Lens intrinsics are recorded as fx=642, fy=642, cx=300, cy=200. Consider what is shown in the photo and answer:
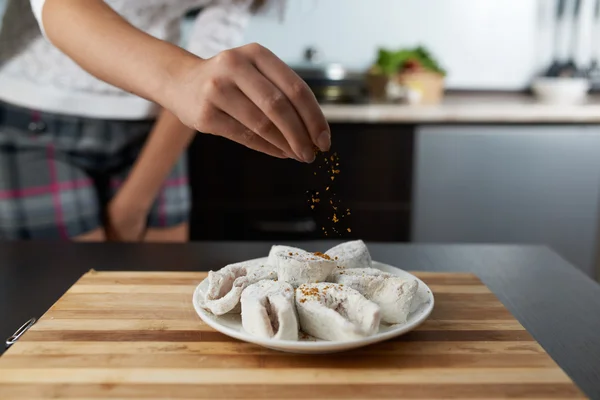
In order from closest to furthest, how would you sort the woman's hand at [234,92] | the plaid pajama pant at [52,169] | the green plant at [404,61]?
the woman's hand at [234,92] → the plaid pajama pant at [52,169] → the green plant at [404,61]

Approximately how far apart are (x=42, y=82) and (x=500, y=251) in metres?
1.08

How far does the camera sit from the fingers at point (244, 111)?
737mm

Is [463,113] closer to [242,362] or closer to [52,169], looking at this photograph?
[52,169]

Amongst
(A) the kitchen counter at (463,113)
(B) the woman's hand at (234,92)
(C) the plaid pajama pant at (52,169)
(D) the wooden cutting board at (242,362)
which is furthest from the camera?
(A) the kitchen counter at (463,113)

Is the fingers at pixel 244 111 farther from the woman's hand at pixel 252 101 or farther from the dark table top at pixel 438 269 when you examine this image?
the dark table top at pixel 438 269

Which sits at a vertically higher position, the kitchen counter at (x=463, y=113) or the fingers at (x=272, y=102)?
the fingers at (x=272, y=102)

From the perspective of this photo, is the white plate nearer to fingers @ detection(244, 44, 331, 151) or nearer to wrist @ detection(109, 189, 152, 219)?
fingers @ detection(244, 44, 331, 151)

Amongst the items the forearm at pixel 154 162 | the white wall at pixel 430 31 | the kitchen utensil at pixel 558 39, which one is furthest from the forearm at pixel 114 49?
the kitchen utensil at pixel 558 39

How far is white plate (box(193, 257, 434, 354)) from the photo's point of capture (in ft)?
2.15

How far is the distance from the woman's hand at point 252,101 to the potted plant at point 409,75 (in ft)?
4.90

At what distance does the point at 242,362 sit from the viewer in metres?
0.68

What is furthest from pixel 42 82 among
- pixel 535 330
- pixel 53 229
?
pixel 535 330

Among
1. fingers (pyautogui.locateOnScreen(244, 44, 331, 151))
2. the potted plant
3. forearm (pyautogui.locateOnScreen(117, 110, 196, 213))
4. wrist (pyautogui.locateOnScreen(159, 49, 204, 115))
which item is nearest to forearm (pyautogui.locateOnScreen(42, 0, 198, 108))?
wrist (pyautogui.locateOnScreen(159, 49, 204, 115))

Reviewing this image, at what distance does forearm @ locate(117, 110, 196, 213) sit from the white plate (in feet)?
2.59
